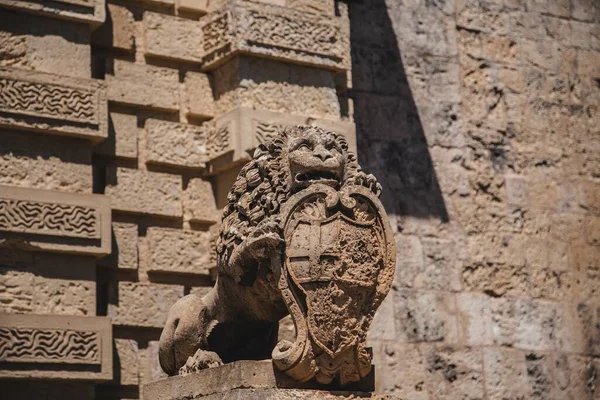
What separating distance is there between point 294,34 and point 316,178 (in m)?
2.75

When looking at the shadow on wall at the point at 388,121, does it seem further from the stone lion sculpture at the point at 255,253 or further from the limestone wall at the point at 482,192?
the stone lion sculpture at the point at 255,253

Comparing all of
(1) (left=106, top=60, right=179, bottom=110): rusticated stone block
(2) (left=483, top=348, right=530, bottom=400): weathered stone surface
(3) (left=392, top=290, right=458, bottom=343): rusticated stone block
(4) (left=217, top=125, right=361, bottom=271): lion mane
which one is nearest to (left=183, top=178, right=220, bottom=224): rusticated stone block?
(1) (left=106, top=60, right=179, bottom=110): rusticated stone block

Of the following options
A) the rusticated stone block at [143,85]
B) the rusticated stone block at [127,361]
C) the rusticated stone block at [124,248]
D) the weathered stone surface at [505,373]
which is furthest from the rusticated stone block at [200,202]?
the weathered stone surface at [505,373]

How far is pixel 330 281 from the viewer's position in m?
5.54

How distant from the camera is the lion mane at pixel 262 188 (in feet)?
19.1

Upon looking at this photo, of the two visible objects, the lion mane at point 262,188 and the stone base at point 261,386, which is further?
the lion mane at point 262,188

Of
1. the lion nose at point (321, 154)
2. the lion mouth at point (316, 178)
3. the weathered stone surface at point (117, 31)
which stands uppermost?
the weathered stone surface at point (117, 31)

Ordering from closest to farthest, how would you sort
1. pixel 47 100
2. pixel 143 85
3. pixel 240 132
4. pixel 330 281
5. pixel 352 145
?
1. pixel 330 281
2. pixel 47 100
3. pixel 240 132
4. pixel 143 85
5. pixel 352 145

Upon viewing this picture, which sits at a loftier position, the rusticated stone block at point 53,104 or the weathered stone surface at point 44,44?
the weathered stone surface at point 44,44

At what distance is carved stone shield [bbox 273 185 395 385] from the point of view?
5527 mm

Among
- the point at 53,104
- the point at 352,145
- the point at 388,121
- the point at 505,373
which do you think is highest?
the point at 388,121

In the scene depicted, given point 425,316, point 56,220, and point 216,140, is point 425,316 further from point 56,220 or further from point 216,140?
point 56,220

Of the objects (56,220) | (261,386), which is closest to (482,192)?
(56,220)

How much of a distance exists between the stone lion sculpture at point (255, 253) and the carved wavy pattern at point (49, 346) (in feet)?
4.25
